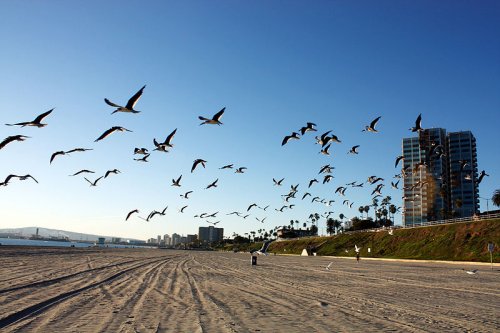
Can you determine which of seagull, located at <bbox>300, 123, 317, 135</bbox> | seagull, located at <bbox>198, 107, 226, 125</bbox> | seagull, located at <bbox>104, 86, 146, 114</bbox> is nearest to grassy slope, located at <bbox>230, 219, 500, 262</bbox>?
seagull, located at <bbox>300, 123, 317, 135</bbox>

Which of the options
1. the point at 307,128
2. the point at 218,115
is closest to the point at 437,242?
the point at 307,128

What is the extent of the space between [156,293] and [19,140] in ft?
25.1

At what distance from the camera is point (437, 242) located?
74.3m

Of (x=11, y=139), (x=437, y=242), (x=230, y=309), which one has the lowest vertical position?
(x=230, y=309)

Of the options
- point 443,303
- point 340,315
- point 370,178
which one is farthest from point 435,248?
point 340,315

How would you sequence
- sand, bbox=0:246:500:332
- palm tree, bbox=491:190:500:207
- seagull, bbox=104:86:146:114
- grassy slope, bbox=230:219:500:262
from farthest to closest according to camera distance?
palm tree, bbox=491:190:500:207, grassy slope, bbox=230:219:500:262, seagull, bbox=104:86:146:114, sand, bbox=0:246:500:332

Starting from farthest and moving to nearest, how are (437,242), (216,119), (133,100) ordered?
(437,242) → (216,119) → (133,100)

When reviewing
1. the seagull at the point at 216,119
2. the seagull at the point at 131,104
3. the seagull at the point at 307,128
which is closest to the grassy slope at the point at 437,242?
the seagull at the point at 307,128

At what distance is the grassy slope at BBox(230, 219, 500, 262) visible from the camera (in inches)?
2479

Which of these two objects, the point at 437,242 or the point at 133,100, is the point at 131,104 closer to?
the point at 133,100

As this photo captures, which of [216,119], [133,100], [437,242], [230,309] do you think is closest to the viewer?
[230,309]

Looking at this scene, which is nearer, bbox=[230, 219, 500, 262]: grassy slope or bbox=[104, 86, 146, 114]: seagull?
bbox=[104, 86, 146, 114]: seagull

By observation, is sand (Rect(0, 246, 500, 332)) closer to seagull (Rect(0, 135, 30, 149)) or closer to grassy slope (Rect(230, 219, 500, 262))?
seagull (Rect(0, 135, 30, 149))

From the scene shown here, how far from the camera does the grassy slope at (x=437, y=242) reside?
6297 cm
